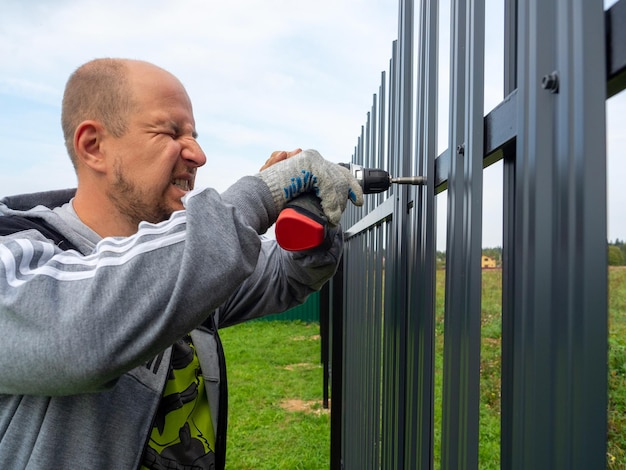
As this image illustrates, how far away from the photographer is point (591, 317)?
0.65 metres

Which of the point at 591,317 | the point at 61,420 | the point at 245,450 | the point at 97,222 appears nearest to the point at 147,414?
the point at 61,420

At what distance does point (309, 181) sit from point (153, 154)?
51 centimetres

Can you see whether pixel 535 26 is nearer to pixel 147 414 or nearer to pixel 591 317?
pixel 591 317

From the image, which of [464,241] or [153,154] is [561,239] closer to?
[464,241]

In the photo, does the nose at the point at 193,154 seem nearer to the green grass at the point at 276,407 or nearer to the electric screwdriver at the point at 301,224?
the electric screwdriver at the point at 301,224

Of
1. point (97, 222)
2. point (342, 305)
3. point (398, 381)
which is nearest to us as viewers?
point (97, 222)

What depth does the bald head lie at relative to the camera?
1649 mm

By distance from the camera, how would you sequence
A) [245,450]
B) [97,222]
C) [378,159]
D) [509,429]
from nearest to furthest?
1. [509,429]
2. [97,222]
3. [378,159]
4. [245,450]

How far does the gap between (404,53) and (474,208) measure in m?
0.99

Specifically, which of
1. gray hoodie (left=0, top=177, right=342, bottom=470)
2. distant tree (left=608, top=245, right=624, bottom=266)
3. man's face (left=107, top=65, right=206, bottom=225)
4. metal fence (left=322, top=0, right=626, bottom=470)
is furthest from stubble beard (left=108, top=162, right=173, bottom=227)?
distant tree (left=608, top=245, right=624, bottom=266)

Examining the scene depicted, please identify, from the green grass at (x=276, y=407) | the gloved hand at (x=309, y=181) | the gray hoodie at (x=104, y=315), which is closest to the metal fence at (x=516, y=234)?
the gloved hand at (x=309, y=181)

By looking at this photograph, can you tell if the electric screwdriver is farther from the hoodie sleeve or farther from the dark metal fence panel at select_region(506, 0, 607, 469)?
the dark metal fence panel at select_region(506, 0, 607, 469)

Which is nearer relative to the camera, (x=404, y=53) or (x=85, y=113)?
(x=85, y=113)

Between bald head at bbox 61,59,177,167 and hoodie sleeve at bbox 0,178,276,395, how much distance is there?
60cm
